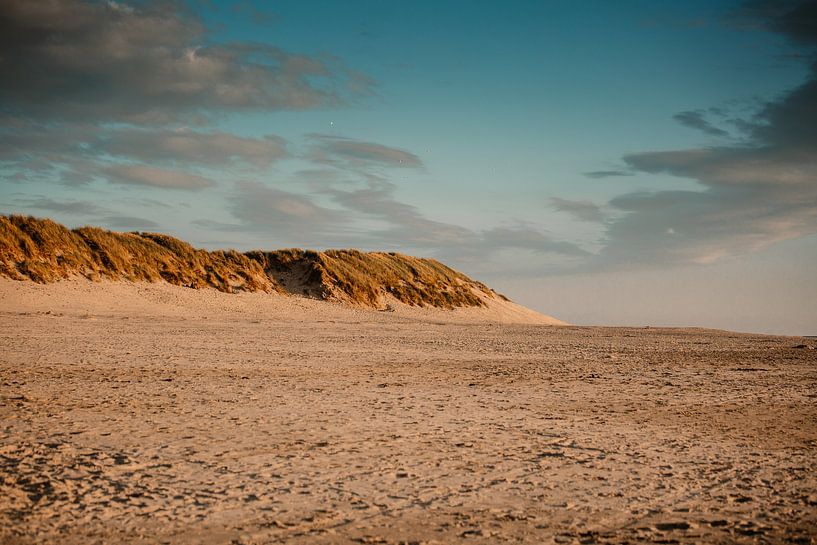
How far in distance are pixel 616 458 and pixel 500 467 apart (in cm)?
126

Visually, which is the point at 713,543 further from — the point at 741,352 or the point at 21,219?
the point at 21,219

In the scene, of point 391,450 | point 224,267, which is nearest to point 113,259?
point 224,267

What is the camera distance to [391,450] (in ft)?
20.0

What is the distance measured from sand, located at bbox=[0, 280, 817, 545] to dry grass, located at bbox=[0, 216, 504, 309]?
15688 mm

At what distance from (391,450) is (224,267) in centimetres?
3102

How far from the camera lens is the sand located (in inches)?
165

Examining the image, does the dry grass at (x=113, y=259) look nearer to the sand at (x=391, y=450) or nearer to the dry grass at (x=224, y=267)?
the dry grass at (x=224, y=267)

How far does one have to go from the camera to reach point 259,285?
35312 millimetres

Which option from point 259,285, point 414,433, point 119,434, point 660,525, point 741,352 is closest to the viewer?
point 660,525

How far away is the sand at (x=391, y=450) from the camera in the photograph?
165 inches

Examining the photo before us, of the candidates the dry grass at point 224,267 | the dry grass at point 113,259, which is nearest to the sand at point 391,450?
the dry grass at point 113,259

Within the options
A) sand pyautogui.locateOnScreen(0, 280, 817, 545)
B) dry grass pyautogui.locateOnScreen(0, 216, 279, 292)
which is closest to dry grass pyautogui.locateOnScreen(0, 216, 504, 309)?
dry grass pyautogui.locateOnScreen(0, 216, 279, 292)

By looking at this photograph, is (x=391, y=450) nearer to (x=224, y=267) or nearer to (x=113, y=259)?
(x=113, y=259)

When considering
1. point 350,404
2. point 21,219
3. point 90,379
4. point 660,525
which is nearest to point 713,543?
point 660,525
